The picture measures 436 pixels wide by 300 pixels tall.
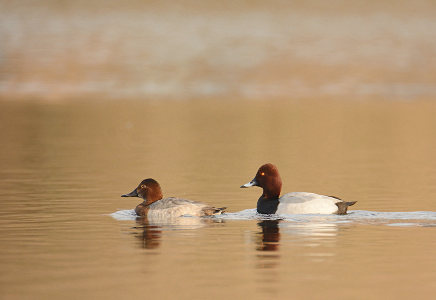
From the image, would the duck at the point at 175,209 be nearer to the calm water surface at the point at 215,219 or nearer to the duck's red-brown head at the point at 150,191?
the calm water surface at the point at 215,219

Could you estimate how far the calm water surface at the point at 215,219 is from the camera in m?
12.1

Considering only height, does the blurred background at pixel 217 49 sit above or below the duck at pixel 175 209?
above

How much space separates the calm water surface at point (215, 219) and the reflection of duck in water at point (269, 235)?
0.03 meters

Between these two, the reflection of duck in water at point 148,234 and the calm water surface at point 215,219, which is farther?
the reflection of duck in water at point 148,234

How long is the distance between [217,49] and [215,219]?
67.9 m

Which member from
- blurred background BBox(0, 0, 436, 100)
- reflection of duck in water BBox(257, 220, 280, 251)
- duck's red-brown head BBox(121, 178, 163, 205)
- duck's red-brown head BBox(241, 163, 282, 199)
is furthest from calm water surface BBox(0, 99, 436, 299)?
blurred background BBox(0, 0, 436, 100)

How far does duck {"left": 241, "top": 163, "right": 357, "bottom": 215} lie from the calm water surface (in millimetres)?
306

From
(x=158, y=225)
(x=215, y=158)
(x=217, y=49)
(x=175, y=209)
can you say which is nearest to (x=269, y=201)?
(x=175, y=209)

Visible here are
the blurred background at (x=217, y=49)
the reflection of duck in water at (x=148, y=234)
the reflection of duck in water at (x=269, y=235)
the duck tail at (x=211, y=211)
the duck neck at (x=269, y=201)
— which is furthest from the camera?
the blurred background at (x=217, y=49)

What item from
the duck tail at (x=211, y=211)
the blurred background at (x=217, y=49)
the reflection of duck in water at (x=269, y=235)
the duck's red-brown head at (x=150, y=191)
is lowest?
the reflection of duck in water at (x=269, y=235)

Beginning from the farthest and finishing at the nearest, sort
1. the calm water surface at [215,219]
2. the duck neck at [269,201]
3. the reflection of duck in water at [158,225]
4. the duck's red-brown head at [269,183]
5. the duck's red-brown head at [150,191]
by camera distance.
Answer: the duck's red-brown head at [150,191]
the duck's red-brown head at [269,183]
the duck neck at [269,201]
the reflection of duck in water at [158,225]
the calm water surface at [215,219]

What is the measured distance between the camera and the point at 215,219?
17.0 m

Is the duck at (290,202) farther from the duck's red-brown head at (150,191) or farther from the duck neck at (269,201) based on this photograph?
the duck's red-brown head at (150,191)

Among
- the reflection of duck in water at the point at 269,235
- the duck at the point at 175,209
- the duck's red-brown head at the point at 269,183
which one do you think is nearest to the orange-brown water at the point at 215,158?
the reflection of duck in water at the point at 269,235
